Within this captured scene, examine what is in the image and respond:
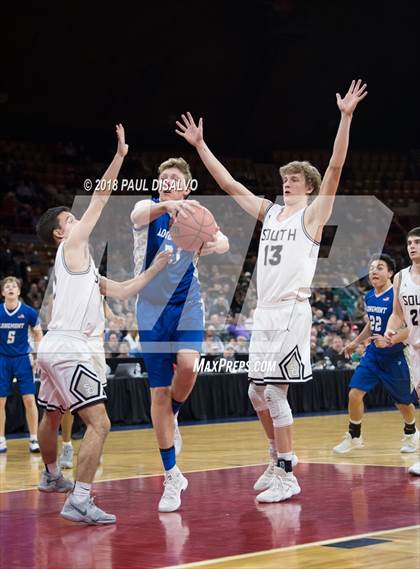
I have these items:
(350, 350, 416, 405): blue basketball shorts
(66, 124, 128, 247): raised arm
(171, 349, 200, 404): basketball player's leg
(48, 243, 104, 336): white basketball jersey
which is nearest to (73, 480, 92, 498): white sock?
(48, 243, 104, 336): white basketball jersey

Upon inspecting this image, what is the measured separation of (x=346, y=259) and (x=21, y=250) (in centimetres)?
730

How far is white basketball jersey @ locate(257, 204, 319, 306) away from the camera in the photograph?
21.7ft

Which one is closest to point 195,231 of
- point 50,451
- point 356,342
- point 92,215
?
point 92,215

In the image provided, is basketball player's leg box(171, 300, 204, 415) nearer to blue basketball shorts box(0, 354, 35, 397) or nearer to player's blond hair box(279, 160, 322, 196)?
player's blond hair box(279, 160, 322, 196)

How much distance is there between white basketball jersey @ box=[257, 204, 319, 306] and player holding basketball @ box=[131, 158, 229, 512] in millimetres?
415

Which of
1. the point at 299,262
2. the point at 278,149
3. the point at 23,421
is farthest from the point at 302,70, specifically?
the point at 299,262

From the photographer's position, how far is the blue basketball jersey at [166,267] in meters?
6.46

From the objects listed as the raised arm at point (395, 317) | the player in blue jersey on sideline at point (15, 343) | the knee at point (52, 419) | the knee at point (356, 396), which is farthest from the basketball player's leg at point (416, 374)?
the player in blue jersey on sideline at point (15, 343)

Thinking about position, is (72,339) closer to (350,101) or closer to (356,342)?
(350,101)

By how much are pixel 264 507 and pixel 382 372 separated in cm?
393

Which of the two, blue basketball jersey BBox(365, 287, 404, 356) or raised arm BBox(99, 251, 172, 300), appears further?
blue basketball jersey BBox(365, 287, 404, 356)

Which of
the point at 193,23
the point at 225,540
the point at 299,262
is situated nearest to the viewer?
the point at 225,540

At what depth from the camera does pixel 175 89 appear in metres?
24.1

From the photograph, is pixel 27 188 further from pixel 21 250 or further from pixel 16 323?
pixel 16 323
